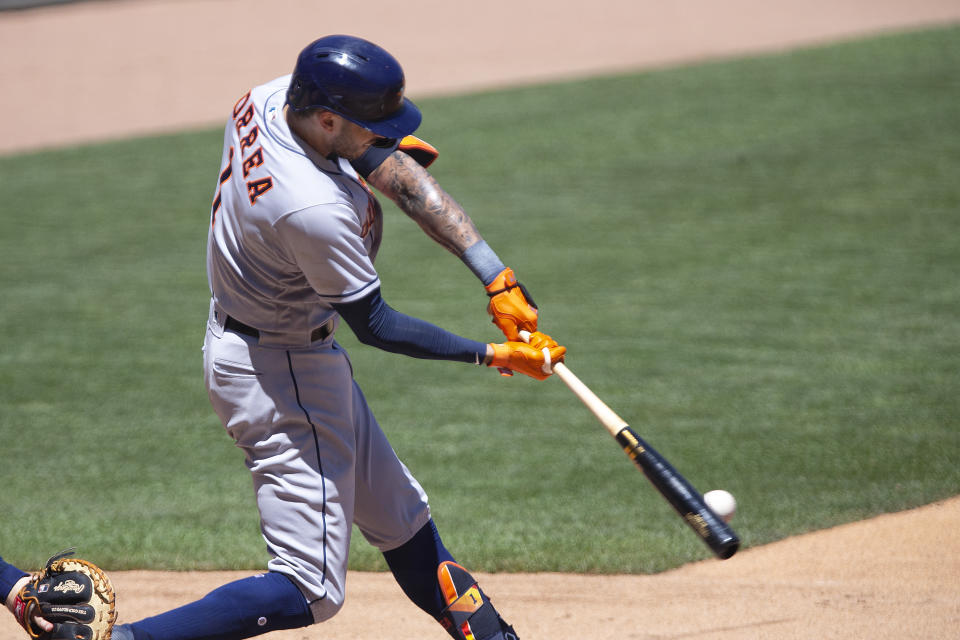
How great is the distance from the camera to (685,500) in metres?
2.92

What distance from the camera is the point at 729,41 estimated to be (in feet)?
53.4

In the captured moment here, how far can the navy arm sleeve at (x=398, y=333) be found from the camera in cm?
265

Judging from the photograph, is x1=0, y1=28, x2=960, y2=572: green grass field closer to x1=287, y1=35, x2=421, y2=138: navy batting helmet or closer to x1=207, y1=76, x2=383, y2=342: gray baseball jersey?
x1=207, y1=76, x2=383, y2=342: gray baseball jersey

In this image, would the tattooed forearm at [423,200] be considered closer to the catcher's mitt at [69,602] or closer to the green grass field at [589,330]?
the catcher's mitt at [69,602]

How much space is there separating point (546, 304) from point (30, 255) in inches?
176

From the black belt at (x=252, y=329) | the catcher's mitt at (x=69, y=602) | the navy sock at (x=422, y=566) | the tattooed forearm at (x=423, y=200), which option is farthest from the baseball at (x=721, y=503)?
the catcher's mitt at (x=69, y=602)

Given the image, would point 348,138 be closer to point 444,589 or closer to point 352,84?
point 352,84

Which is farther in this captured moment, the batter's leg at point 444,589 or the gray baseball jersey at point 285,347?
the batter's leg at point 444,589

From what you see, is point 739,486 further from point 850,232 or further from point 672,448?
point 850,232

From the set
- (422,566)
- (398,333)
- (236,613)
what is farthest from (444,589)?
(398,333)

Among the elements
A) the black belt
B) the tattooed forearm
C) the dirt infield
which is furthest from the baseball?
the dirt infield

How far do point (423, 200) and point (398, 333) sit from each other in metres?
0.61

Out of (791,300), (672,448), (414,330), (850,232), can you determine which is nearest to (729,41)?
(850,232)

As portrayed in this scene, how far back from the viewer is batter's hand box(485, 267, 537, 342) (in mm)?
3064
